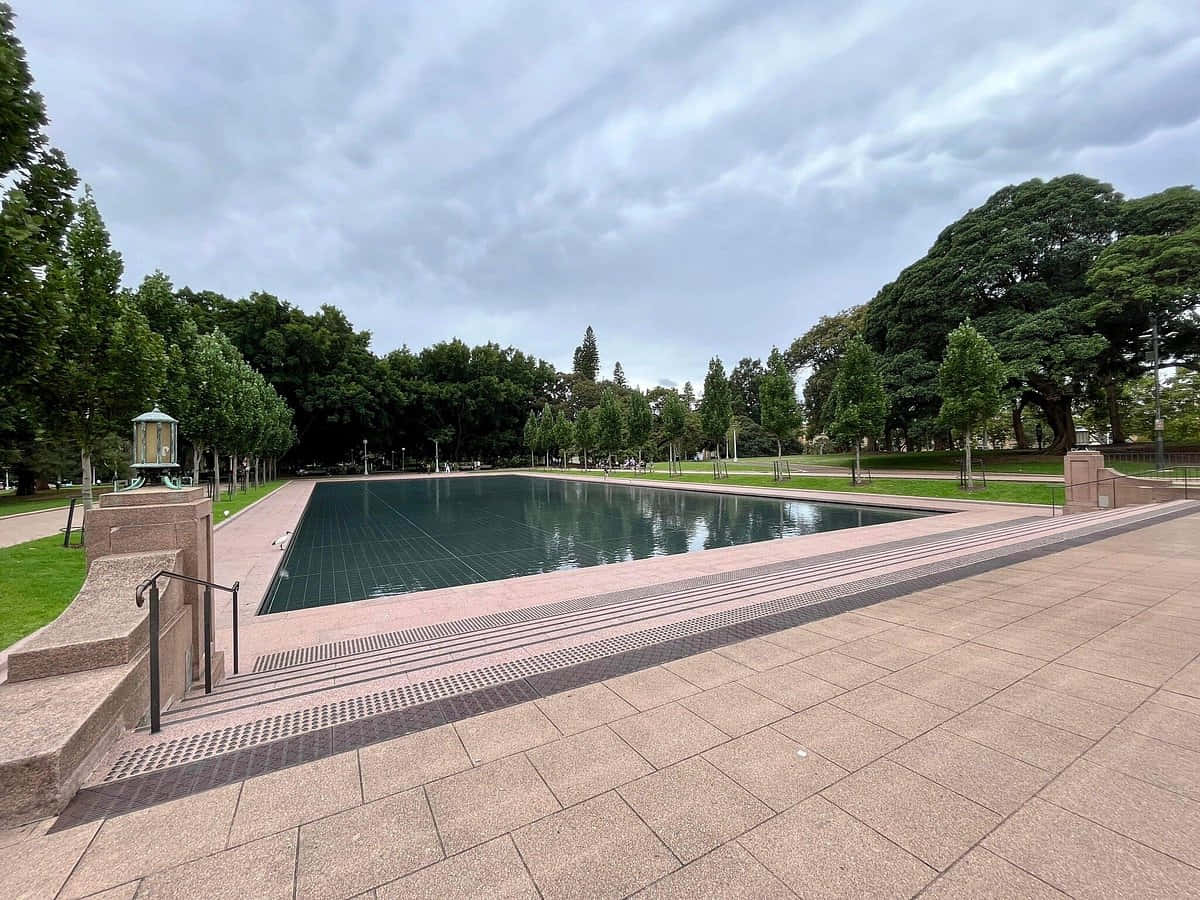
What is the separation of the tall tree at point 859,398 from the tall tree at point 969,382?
2.46m

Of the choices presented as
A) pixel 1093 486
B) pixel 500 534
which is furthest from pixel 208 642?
pixel 1093 486

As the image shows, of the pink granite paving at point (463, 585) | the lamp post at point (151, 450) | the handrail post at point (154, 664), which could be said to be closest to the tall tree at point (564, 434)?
the pink granite paving at point (463, 585)

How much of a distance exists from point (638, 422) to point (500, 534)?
2218 cm

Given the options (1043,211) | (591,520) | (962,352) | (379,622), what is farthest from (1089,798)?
(1043,211)

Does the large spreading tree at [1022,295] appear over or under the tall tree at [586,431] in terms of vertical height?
over

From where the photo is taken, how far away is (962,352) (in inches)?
705

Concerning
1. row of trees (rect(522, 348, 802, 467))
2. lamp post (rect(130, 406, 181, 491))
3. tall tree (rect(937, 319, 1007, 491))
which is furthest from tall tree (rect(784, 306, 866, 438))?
lamp post (rect(130, 406, 181, 491))

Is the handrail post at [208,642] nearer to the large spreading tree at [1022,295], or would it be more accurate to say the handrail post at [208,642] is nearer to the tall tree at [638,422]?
the large spreading tree at [1022,295]

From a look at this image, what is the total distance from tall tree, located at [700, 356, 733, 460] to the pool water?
24.2ft

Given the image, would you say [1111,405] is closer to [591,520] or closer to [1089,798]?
[591,520]

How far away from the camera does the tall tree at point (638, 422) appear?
3394 centimetres

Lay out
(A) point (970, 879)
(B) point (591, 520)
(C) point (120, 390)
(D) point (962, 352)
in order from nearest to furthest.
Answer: (A) point (970, 879) < (C) point (120, 390) < (B) point (591, 520) < (D) point (962, 352)

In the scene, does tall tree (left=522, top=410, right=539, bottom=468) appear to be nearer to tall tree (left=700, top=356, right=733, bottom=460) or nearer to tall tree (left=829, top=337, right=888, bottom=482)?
tall tree (left=700, top=356, right=733, bottom=460)

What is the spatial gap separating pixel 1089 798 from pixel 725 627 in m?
2.56
